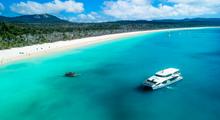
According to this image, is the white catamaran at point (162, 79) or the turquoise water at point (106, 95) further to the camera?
the white catamaran at point (162, 79)

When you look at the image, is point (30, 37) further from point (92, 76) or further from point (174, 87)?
point (174, 87)

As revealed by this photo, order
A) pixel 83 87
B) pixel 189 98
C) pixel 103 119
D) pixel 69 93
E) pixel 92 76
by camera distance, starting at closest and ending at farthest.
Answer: pixel 103 119 < pixel 189 98 < pixel 69 93 < pixel 83 87 < pixel 92 76

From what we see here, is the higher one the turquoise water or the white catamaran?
the white catamaran

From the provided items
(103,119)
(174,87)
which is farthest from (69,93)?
(174,87)

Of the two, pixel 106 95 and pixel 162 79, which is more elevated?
pixel 162 79

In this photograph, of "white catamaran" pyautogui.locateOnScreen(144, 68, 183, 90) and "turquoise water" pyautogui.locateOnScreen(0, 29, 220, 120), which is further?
"white catamaran" pyautogui.locateOnScreen(144, 68, 183, 90)

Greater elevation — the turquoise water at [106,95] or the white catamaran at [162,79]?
Result: the white catamaran at [162,79]

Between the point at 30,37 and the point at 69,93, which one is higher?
the point at 30,37

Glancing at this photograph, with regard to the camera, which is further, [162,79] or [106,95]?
[162,79]
